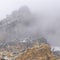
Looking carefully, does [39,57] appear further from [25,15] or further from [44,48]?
[25,15]

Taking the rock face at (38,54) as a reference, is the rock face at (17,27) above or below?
above

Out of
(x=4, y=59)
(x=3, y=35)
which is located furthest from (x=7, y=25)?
(x=4, y=59)

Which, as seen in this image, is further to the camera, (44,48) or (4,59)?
(4,59)

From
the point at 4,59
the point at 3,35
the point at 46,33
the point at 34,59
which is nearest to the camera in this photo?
the point at 34,59

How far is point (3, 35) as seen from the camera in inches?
4520

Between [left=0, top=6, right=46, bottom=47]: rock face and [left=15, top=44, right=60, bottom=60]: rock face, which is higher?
[left=0, top=6, right=46, bottom=47]: rock face

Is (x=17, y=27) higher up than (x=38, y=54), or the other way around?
(x=17, y=27)

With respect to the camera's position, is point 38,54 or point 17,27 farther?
point 17,27

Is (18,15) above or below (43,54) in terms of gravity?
above

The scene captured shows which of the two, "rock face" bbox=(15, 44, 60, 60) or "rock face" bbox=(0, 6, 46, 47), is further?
"rock face" bbox=(0, 6, 46, 47)

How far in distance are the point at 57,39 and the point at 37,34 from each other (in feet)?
28.5

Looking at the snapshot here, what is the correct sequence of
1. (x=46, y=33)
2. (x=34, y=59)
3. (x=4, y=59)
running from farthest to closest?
1. (x=46, y=33)
2. (x=4, y=59)
3. (x=34, y=59)

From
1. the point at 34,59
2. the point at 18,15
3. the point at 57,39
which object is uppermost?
the point at 18,15

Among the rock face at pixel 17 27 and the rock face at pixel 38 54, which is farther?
the rock face at pixel 17 27
